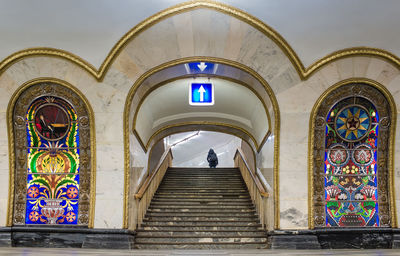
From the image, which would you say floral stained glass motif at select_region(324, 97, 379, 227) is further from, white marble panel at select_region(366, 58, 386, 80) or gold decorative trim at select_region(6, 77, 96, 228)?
gold decorative trim at select_region(6, 77, 96, 228)

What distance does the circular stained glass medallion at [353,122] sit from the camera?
793 cm

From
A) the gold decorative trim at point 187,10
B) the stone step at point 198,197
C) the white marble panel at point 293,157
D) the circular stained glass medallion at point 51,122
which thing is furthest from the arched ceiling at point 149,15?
the stone step at point 198,197

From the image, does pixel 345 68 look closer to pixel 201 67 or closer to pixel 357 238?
pixel 201 67

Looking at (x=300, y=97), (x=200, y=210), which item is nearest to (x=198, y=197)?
(x=200, y=210)

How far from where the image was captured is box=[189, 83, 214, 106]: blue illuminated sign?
27.6 feet

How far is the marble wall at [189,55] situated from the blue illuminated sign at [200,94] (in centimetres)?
95

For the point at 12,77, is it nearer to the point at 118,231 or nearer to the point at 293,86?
the point at 118,231

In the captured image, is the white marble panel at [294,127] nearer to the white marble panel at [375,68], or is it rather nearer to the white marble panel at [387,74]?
the white marble panel at [375,68]

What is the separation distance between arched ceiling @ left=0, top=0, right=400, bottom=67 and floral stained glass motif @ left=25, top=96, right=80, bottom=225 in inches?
43.4

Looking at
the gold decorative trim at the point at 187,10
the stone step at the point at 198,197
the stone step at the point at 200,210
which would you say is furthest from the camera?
the stone step at the point at 198,197

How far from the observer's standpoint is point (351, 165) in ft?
26.3

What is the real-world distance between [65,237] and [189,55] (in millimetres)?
3718

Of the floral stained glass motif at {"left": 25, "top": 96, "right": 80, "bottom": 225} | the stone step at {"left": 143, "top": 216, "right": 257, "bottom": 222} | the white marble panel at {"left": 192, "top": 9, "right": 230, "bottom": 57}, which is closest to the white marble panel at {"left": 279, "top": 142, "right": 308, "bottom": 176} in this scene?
the white marble panel at {"left": 192, "top": 9, "right": 230, "bottom": 57}

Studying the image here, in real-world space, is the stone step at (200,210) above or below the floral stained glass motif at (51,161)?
below
